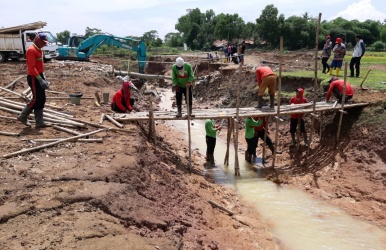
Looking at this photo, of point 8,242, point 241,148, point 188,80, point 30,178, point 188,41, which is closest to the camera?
point 8,242

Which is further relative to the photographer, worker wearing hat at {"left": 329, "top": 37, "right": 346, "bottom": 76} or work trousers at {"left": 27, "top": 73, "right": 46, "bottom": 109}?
worker wearing hat at {"left": 329, "top": 37, "right": 346, "bottom": 76}

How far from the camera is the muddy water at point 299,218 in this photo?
6.98 meters

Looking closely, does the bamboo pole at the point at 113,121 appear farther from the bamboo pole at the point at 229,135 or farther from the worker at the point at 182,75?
the bamboo pole at the point at 229,135

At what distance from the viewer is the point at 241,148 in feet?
41.0

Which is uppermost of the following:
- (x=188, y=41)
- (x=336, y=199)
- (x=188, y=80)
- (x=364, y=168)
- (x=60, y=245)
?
(x=188, y=41)

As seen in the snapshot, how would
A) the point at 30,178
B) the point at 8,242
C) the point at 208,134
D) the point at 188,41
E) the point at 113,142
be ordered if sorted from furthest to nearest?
the point at 188,41 < the point at 208,134 < the point at 113,142 < the point at 30,178 < the point at 8,242

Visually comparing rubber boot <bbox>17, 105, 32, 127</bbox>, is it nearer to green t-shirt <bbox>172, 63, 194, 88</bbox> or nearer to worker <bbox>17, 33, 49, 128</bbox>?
worker <bbox>17, 33, 49, 128</bbox>

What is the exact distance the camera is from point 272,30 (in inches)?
1666

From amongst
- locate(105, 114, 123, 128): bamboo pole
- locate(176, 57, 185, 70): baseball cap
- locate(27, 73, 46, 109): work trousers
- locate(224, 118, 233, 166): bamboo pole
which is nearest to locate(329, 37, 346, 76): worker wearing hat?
locate(224, 118, 233, 166): bamboo pole

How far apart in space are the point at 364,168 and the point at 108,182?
6600 mm

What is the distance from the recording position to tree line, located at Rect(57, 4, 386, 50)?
41594mm

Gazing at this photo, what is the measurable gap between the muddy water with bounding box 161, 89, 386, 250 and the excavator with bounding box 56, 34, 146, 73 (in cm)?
1448

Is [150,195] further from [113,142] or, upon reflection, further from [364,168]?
[364,168]

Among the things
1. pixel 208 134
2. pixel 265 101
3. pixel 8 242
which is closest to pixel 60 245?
pixel 8 242
